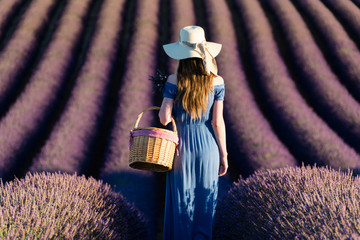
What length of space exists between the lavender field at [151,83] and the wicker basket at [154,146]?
1711 millimetres

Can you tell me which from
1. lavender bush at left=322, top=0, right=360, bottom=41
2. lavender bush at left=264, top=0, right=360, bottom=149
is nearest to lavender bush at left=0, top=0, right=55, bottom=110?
lavender bush at left=264, top=0, right=360, bottom=149

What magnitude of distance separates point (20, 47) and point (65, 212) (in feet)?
19.7

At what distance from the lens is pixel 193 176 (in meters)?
2.47

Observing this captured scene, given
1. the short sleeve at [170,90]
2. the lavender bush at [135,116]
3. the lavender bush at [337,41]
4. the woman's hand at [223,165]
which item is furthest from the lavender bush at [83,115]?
the lavender bush at [337,41]

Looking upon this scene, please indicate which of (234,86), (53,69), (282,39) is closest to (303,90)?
(234,86)

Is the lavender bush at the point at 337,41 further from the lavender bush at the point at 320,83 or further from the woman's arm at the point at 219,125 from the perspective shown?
the woman's arm at the point at 219,125

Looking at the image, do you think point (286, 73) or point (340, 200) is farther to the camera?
point (286, 73)

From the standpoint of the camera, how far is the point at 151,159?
2203mm

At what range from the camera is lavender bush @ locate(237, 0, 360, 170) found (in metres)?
4.39

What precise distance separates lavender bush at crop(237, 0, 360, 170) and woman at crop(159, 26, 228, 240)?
2551 mm

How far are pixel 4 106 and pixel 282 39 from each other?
22.1 ft

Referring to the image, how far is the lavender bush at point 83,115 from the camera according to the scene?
14.4ft

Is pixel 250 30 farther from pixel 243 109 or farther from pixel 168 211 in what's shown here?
pixel 168 211

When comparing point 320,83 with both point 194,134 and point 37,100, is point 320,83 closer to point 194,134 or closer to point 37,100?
point 194,134
